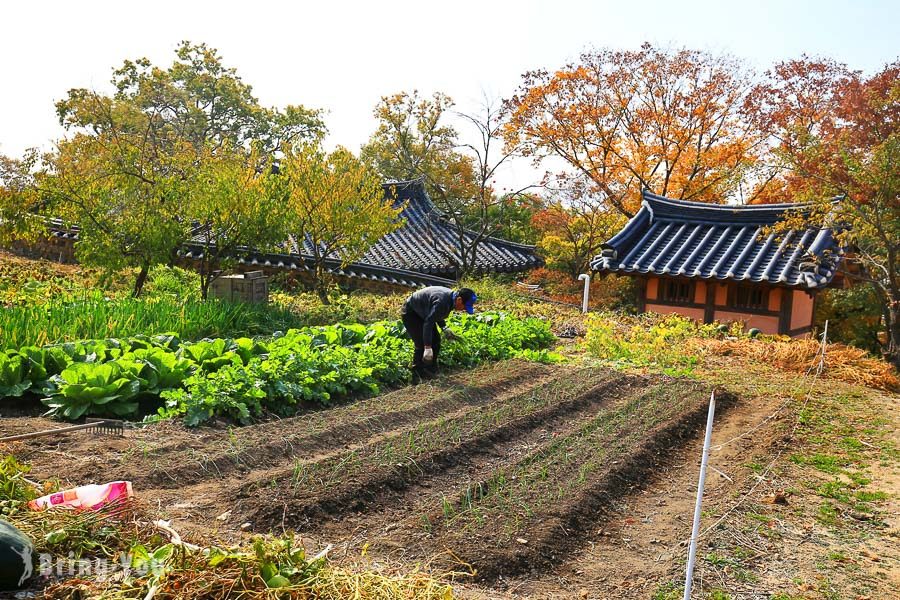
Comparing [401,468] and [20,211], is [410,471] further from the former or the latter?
[20,211]

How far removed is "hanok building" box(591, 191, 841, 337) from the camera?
14688mm

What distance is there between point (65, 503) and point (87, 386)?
262cm

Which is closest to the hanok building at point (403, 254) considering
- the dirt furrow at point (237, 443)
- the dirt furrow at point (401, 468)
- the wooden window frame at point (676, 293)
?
the wooden window frame at point (676, 293)

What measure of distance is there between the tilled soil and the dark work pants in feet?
3.75

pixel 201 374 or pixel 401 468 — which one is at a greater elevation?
pixel 201 374

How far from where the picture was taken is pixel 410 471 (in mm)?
5695

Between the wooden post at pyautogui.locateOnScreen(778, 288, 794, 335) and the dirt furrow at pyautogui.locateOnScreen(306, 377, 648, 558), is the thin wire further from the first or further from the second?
the wooden post at pyautogui.locateOnScreen(778, 288, 794, 335)

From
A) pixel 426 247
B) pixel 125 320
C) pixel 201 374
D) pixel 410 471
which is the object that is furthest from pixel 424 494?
pixel 426 247

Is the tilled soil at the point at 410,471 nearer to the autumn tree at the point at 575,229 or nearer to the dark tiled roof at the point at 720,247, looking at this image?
the dark tiled roof at the point at 720,247

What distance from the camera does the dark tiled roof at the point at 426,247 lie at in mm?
19766

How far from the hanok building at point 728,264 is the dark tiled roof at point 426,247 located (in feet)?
14.9

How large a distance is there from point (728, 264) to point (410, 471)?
11.7m

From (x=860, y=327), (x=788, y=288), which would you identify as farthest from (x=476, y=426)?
(x=860, y=327)

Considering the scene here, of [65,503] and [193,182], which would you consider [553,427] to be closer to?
[65,503]
